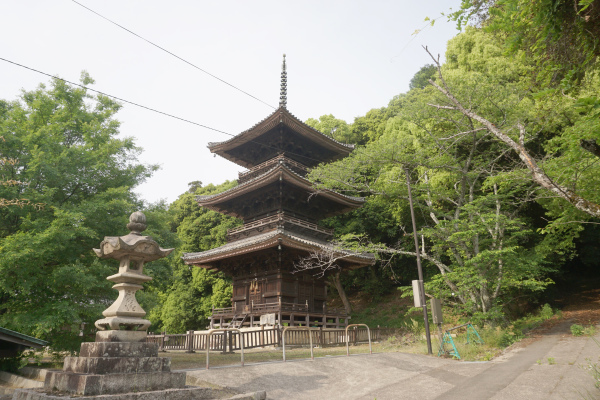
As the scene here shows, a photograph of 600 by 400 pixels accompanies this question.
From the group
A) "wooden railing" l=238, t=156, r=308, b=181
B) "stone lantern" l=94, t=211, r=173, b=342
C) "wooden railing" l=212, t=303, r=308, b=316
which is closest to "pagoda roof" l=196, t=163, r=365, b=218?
"wooden railing" l=238, t=156, r=308, b=181

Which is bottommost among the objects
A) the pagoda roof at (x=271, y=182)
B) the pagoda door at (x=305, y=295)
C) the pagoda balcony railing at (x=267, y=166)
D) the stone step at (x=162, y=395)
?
the stone step at (x=162, y=395)

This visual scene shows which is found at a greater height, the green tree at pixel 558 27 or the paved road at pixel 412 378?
the green tree at pixel 558 27

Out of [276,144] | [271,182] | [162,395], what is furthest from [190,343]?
[276,144]

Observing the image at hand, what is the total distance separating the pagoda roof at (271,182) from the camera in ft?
57.0

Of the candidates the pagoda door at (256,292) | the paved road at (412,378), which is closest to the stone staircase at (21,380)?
the paved road at (412,378)

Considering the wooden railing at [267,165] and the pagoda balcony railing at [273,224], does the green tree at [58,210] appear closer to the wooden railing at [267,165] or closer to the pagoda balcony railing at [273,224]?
the pagoda balcony railing at [273,224]

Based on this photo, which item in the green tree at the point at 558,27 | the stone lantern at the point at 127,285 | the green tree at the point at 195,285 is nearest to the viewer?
the green tree at the point at 558,27

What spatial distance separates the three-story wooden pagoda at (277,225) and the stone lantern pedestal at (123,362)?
970cm

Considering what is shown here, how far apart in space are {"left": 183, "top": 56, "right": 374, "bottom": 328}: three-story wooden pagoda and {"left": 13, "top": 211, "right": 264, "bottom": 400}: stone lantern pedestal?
31.8 ft

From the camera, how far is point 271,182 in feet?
60.0

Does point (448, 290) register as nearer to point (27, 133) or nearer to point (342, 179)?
point (342, 179)

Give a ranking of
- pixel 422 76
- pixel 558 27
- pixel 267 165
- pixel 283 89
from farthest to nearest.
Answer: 1. pixel 422 76
2. pixel 283 89
3. pixel 267 165
4. pixel 558 27

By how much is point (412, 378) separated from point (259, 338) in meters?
7.65

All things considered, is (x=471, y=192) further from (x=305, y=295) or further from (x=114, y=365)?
(x=114, y=365)
